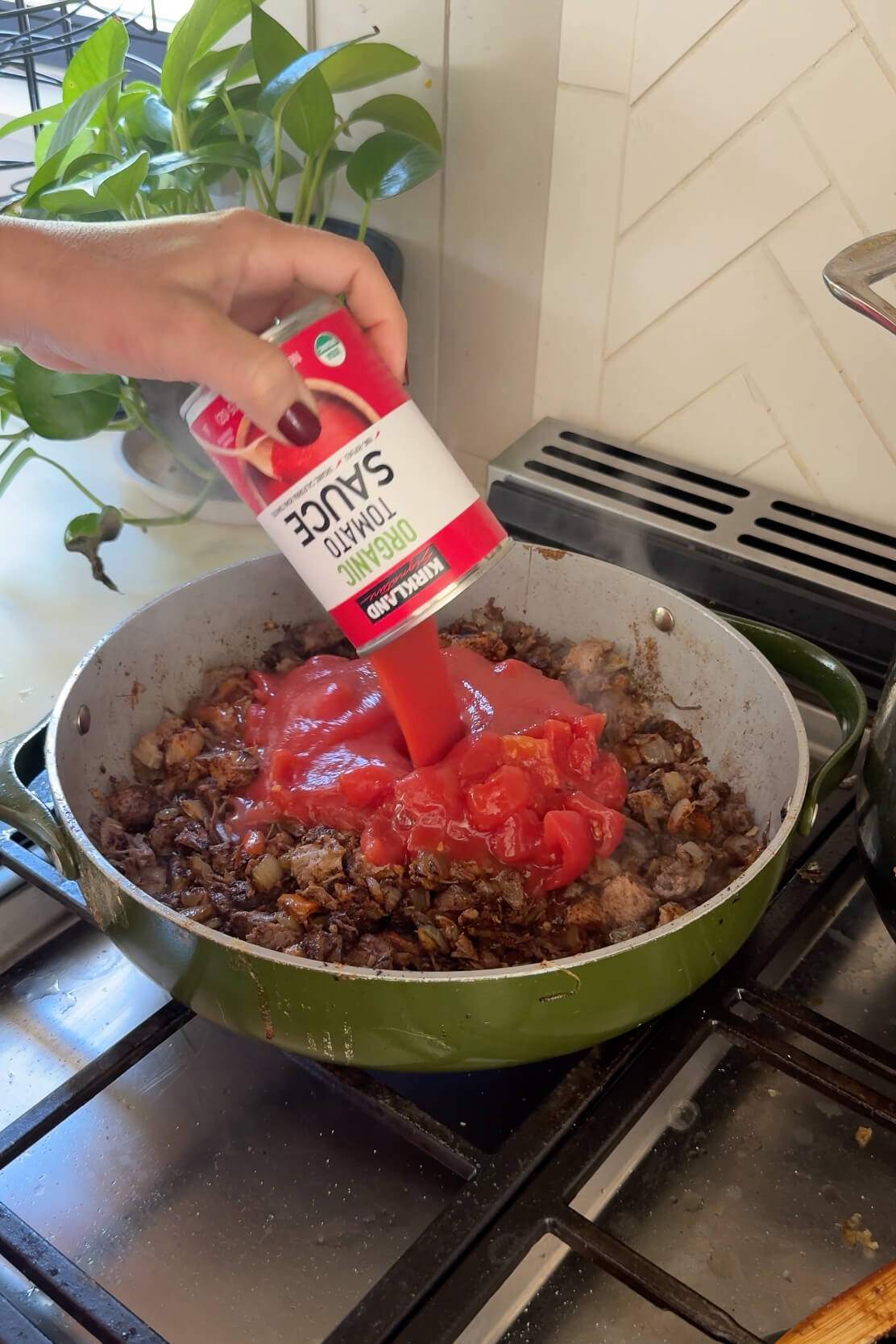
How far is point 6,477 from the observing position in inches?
45.9

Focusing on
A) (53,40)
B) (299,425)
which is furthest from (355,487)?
(53,40)

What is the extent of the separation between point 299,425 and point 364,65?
567 mm

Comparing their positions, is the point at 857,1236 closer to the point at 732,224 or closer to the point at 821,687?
the point at 821,687

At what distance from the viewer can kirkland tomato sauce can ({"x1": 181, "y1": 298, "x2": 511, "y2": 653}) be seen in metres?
A: 0.64

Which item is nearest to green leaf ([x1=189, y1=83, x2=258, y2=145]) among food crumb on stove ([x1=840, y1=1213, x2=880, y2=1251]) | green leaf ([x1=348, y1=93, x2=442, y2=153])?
green leaf ([x1=348, y1=93, x2=442, y2=153])

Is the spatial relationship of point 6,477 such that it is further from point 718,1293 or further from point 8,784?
point 718,1293

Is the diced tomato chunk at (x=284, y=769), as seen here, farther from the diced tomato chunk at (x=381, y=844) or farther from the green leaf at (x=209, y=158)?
the green leaf at (x=209, y=158)

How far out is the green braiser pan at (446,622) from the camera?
633mm

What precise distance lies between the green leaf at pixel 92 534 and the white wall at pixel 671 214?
16.3 inches

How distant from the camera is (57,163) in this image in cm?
→ 102

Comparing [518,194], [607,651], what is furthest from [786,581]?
[518,194]

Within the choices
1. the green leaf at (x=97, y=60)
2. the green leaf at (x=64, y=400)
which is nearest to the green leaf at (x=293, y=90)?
the green leaf at (x=97, y=60)

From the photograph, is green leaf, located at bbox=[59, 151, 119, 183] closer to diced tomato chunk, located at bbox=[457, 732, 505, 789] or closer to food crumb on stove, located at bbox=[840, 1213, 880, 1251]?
diced tomato chunk, located at bbox=[457, 732, 505, 789]

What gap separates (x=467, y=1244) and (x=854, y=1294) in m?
0.19
